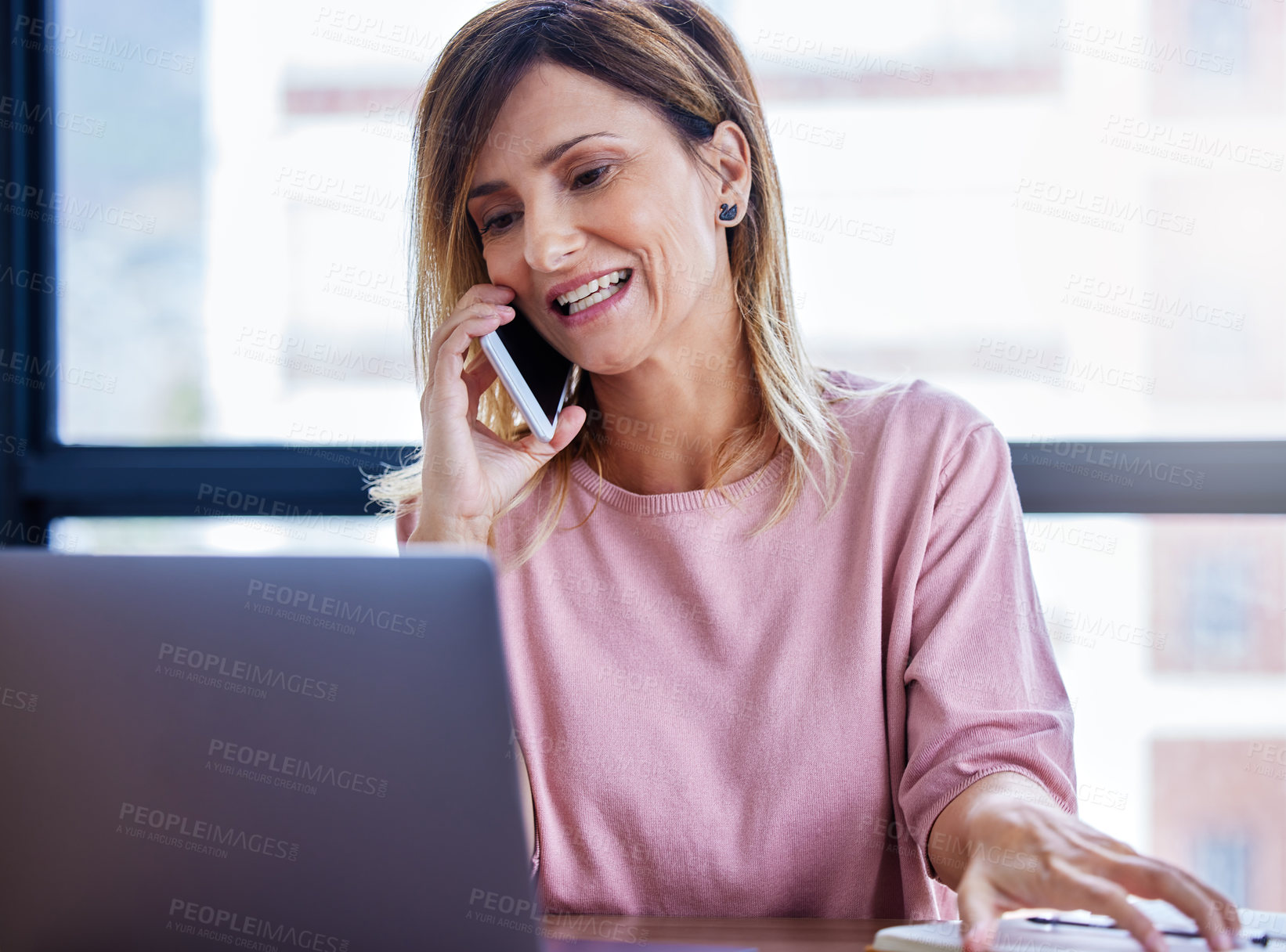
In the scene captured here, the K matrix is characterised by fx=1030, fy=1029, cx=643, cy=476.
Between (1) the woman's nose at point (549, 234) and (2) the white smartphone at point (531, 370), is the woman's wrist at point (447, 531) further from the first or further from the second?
(1) the woman's nose at point (549, 234)

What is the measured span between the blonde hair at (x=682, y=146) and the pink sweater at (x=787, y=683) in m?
0.07

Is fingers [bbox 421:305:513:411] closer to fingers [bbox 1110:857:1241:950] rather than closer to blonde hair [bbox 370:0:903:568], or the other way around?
blonde hair [bbox 370:0:903:568]

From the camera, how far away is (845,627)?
49.1 inches

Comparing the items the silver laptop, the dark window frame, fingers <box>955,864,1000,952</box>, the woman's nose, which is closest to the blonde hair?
the woman's nose

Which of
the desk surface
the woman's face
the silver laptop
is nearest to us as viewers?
the silver laptop

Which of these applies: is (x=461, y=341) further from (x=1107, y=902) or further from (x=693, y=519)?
(x=1107, y=902)

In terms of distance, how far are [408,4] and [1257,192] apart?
5.09ft

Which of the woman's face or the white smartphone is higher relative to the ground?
the woman's face

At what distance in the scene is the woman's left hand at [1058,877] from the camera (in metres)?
0.73

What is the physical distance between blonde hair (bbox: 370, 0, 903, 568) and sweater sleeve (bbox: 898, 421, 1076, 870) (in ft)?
0.53

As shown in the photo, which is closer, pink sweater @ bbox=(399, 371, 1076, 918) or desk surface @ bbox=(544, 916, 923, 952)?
desk surface @ bbox=(544, 916, 923, 952)

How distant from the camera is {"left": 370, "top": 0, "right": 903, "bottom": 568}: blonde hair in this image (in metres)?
1.31

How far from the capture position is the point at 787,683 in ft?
4.07

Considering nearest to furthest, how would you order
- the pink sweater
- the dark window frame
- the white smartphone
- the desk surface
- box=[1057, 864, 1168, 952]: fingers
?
box=[1057, 864, 1168, 952]: fingers → the desk surface → the pink sweater → the white smartphone → the dark window frame
